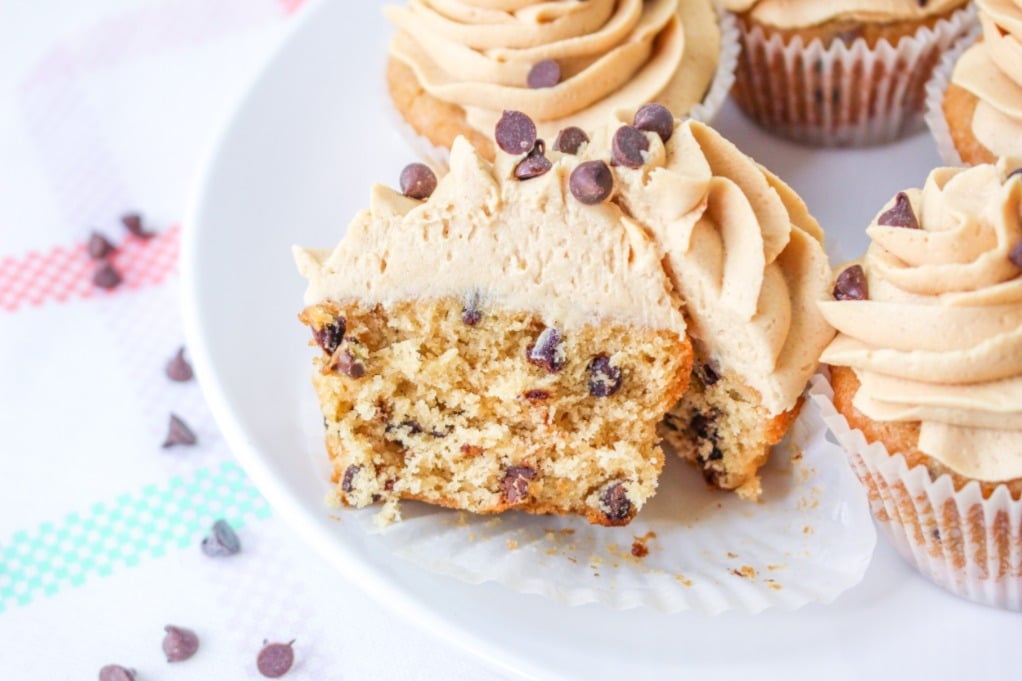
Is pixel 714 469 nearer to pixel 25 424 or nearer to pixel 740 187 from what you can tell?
pixel 740 187

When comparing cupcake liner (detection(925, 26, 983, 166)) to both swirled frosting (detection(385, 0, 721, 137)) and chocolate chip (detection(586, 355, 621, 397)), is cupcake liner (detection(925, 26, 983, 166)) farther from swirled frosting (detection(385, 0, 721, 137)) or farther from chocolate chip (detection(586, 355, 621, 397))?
chocolate chip (detection(586, 355, 621, 397))

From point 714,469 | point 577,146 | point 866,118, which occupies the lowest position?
point 714,469

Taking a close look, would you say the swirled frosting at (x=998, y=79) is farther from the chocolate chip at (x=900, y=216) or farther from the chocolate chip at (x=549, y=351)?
the chocolate chip at (x=549, y=351)

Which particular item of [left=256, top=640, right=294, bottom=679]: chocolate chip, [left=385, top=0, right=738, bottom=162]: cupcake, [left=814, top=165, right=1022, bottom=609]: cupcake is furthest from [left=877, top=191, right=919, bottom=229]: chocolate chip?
[left=256, top=640, right=294, bottom=679]: chocolate chip

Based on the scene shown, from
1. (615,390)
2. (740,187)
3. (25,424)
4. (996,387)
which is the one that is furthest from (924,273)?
(25,424)

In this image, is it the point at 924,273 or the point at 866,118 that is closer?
the point at 924,273

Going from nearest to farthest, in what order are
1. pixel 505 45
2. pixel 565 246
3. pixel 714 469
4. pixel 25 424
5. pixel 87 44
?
pixel 565 246
pixel 714 469
pixel 505 45
pixel 25 424
pixel 87 44
